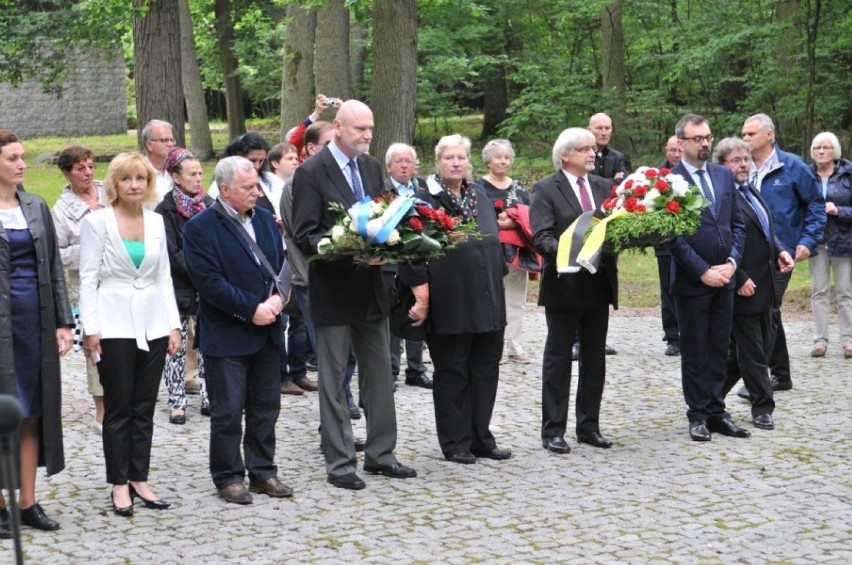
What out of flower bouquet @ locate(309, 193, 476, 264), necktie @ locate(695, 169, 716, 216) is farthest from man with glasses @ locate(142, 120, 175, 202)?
necktie @ locate(695, 169, 716, 216)

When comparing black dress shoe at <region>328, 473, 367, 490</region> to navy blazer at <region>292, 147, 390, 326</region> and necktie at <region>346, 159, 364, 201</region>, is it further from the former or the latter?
necktie at <region>346, 159, 364, 201</region>

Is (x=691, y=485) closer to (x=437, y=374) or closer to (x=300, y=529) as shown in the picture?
(x=437, y=374)

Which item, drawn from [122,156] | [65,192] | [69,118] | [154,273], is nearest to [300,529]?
[154,273]

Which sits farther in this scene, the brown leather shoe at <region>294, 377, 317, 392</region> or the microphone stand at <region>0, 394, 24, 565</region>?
the brown leather shoe at <region>294, 377, 317, 392</region>

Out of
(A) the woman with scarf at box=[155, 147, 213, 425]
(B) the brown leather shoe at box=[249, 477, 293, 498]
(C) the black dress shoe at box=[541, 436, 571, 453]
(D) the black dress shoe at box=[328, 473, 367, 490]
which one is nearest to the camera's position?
(B) the brown leather shoe at box=[249, 477, 293, 498]

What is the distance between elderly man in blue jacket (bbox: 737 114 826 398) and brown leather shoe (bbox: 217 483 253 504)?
5554 mm

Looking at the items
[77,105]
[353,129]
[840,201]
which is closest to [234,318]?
[353,129]

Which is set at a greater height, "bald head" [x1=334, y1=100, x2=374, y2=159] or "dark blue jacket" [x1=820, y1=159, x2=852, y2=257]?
"bald head" [x1=334, y1=100, x2=374, y2=159]

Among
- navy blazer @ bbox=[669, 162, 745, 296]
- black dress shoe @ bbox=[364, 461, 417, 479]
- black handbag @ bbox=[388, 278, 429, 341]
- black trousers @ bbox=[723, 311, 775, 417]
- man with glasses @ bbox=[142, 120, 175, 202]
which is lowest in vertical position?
black dress shoe @ bbox=[364, 461, 417, 479]

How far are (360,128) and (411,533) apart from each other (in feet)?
8.65

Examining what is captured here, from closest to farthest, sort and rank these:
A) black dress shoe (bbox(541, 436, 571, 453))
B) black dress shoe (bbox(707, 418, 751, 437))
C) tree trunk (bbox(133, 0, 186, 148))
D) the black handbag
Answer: the black handbag → black dress shoe (bbox(541, 436, 571, 453)) → black dress shoe (bbox(707, 418, 751, 437)) → tree trunk (bbox(133, 0, 186, 148))

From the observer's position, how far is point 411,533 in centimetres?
697

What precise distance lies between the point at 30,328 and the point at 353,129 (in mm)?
2373

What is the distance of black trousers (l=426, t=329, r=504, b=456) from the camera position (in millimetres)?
8547
